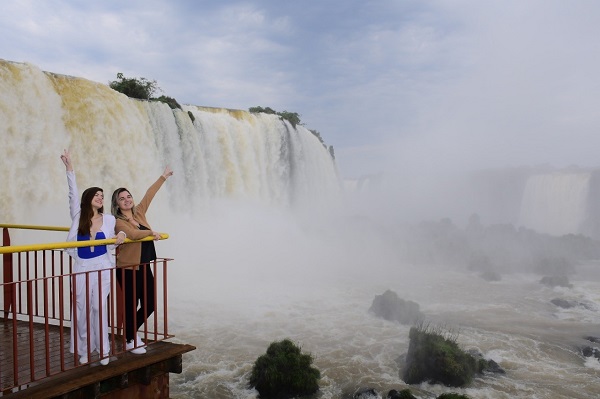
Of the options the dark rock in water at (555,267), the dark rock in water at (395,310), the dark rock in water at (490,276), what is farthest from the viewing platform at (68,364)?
the dark rock in water at (555,267)

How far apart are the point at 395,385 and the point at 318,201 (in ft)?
81.6

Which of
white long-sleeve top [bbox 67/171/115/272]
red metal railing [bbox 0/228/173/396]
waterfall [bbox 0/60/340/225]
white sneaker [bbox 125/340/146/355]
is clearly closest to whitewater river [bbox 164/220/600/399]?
waterfall [bbox 0/60/340/225]

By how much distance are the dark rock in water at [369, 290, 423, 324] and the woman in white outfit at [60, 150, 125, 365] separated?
12271 mm

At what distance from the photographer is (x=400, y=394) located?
9922 mm

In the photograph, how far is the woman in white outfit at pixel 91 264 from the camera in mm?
4676

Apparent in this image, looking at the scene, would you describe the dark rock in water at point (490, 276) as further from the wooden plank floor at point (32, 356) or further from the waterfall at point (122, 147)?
the wooden plank floor at point (32, 356)

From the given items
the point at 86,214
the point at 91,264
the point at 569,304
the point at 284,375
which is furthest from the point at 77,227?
the point at 569,304

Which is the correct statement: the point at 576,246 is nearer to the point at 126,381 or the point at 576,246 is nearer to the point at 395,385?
the point at 395,385

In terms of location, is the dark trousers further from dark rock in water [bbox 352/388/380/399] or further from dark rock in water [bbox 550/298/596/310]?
dark rock in water [bbox 550/298/596/310]

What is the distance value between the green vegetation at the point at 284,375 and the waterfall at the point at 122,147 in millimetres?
9469

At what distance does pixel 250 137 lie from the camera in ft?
89.8

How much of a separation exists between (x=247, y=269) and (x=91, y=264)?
18499 mm

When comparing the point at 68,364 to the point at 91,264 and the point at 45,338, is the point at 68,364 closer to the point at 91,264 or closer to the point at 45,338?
the point at 45,338

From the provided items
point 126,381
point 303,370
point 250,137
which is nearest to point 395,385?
point 303,370
